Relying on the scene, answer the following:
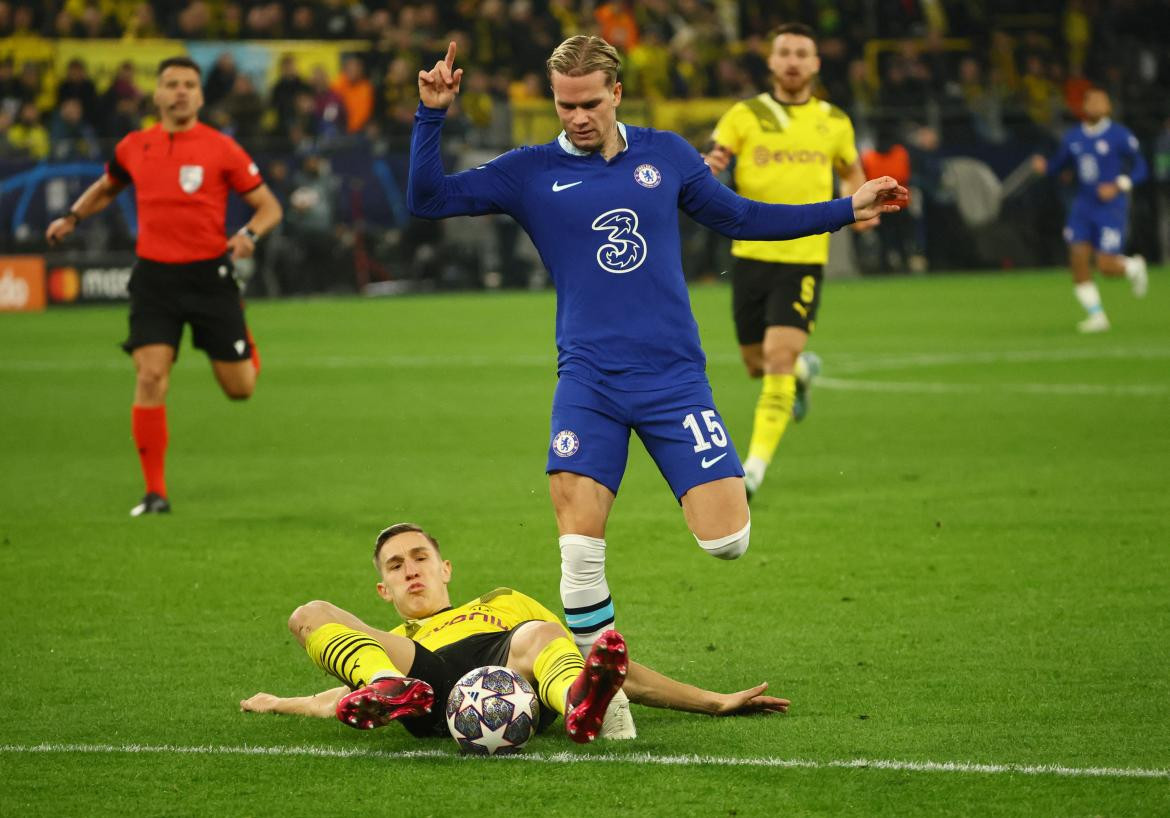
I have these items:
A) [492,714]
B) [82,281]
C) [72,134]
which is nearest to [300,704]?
[492,714]

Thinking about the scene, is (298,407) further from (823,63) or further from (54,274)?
(823,63)

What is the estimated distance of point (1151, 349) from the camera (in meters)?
18.7

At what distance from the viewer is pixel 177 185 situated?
35.6 feet

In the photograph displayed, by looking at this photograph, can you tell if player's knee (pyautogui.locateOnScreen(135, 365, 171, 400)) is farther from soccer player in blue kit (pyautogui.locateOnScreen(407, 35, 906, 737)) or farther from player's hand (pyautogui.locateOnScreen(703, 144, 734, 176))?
soccer player in blue kit (pyautogui.locateOnScreen(407, 35, 906, 737))

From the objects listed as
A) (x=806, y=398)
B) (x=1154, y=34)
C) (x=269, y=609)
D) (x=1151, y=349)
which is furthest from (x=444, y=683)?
(x=1154, y=34)

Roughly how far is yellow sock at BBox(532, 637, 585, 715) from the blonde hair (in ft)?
5.76

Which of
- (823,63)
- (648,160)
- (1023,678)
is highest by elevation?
(823,63)

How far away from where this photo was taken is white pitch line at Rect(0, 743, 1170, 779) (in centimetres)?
540

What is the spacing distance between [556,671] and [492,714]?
24cm

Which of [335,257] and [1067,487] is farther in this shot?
[335,257]

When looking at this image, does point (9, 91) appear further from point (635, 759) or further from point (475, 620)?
point (635, 759)

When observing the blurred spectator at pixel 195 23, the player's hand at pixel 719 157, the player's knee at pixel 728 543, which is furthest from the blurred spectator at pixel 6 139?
the player's knee at pixel 728 543

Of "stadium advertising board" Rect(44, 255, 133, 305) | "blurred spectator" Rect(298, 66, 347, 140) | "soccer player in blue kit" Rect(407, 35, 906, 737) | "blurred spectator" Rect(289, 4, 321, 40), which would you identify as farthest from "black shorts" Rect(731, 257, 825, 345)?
"blurred spectator" Rect(289, 4, 321, 40)

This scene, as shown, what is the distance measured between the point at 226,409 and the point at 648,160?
10.3 meters
